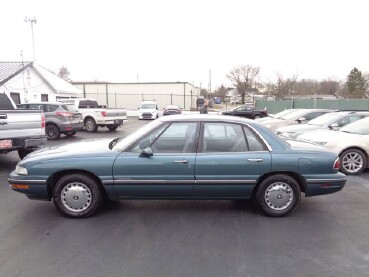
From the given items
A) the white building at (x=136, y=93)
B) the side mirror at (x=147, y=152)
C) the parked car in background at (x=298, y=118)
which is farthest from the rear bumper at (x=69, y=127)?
the white building at (x=136, y=93)

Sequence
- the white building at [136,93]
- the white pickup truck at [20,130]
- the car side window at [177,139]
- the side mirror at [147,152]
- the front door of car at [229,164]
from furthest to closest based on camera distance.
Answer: the white building at [136,93] → the white pickup truck at [20,130] → the car side window at [177,139] → the front door of car at [229,164] → the side mirror at [147,152]

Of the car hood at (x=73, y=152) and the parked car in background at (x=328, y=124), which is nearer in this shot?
the car hood at (x=73, y=152)

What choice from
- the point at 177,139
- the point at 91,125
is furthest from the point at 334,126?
the point at 91,125

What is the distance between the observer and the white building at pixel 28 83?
22.1 metres

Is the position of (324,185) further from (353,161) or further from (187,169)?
(353,161)

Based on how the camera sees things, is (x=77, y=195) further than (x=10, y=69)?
No

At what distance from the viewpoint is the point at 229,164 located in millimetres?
4125

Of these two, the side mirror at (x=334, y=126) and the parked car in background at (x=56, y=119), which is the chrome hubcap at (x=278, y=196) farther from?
the parked car in background at (x=56, y=119)

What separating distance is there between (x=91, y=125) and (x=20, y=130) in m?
9.80

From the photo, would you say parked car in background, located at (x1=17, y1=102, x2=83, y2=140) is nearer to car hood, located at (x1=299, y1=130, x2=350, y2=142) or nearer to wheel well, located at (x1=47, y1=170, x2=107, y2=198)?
wheel well, located at (x1=47, y1=170, x2=107, y2=198)

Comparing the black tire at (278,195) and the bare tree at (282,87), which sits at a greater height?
the bare tree at (282,87)

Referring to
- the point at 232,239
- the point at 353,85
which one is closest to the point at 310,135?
the point at 232,239

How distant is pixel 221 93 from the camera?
250ft

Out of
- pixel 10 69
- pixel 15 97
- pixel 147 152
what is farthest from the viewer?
pixel 10 69
